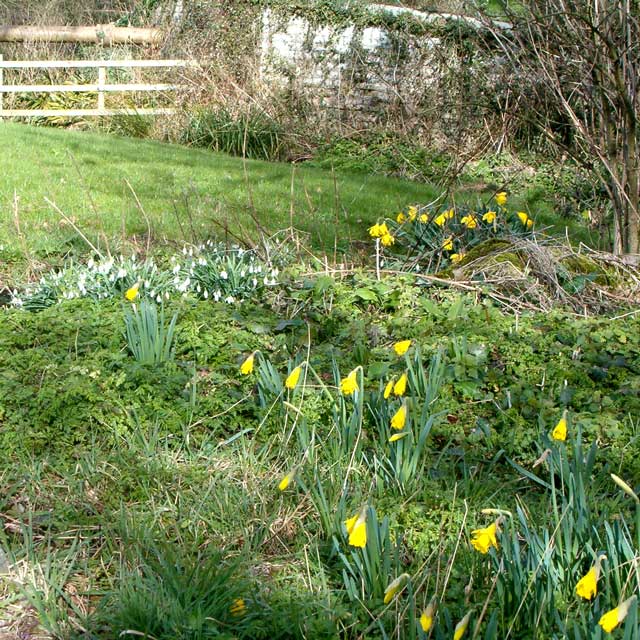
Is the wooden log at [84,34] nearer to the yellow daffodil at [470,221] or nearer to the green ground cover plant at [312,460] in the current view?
the yellow daffodil at [470,221]

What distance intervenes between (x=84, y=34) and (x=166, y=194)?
9.22m

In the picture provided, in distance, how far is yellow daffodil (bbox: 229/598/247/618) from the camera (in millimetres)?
2475

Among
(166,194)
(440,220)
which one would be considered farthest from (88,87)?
(440,220)

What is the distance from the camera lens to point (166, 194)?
8609 millimetres

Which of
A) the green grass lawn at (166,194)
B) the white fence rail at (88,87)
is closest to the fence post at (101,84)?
the white fence rail at (88,87)

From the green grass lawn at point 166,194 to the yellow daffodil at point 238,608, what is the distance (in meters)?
3.25

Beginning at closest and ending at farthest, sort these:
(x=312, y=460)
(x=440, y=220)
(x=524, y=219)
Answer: (x=312, y=460) → (x=440, y=220) → (x=524, y=219)

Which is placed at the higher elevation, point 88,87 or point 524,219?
point 88,87

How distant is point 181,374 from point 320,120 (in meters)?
10.4

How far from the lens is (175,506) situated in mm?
3020

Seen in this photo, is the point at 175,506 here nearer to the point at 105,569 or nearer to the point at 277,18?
the point at 105,569

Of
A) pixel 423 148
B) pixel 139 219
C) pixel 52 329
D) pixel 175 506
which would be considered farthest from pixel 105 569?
pixel 423 148

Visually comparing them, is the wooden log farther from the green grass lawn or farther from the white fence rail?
the green grass lawn

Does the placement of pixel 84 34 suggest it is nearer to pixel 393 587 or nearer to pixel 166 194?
pixel 166 194
